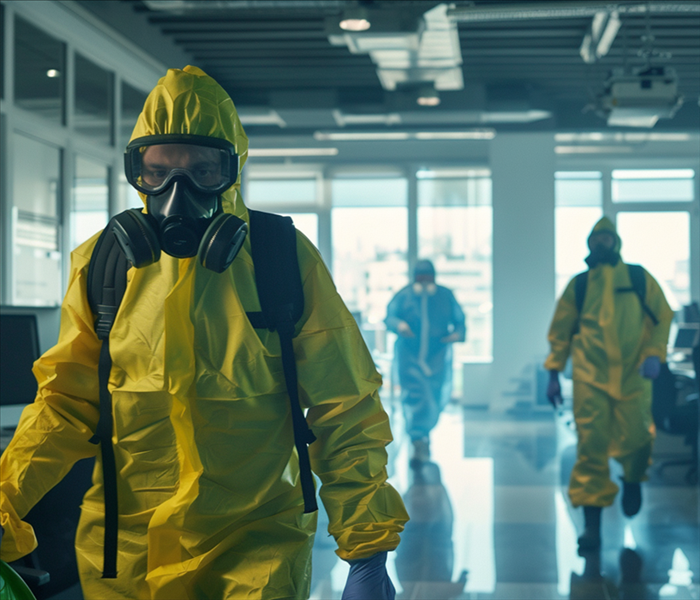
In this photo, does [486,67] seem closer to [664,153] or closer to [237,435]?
[664,153]

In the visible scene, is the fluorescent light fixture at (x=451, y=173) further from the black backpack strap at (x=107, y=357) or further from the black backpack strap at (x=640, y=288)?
the black backpack strap at (x=107, y=357)

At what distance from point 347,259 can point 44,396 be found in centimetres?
938

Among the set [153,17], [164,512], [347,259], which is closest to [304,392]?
[164,512]

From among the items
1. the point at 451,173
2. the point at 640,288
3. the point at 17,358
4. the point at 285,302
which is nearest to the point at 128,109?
the point at 17,358

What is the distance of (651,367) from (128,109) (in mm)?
4412

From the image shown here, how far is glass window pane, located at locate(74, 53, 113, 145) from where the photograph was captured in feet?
17.5

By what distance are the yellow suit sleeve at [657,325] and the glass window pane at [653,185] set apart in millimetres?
6633

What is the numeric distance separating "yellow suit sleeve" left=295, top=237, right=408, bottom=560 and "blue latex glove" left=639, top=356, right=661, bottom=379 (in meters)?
2.83

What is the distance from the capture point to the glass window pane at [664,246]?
10023 mm

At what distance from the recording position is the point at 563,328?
13.0 ft

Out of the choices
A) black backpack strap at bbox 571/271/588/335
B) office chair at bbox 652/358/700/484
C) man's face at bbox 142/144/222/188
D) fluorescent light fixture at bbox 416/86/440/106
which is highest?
fluorescent light fixture at bbox 416/86/440/106

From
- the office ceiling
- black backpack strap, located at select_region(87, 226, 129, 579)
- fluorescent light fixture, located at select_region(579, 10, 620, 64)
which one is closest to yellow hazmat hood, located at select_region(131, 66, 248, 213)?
black backpack strap, located at select_region(87, 226, 129, 579)

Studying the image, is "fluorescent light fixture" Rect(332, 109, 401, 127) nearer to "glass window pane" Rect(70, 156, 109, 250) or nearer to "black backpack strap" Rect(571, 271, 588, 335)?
"glass window pane" Rect(70, 156, 109, 250)

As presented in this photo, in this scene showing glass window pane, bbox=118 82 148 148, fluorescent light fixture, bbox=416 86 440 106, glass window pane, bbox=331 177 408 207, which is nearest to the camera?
glass window pane, bbox=118 82 148 148
